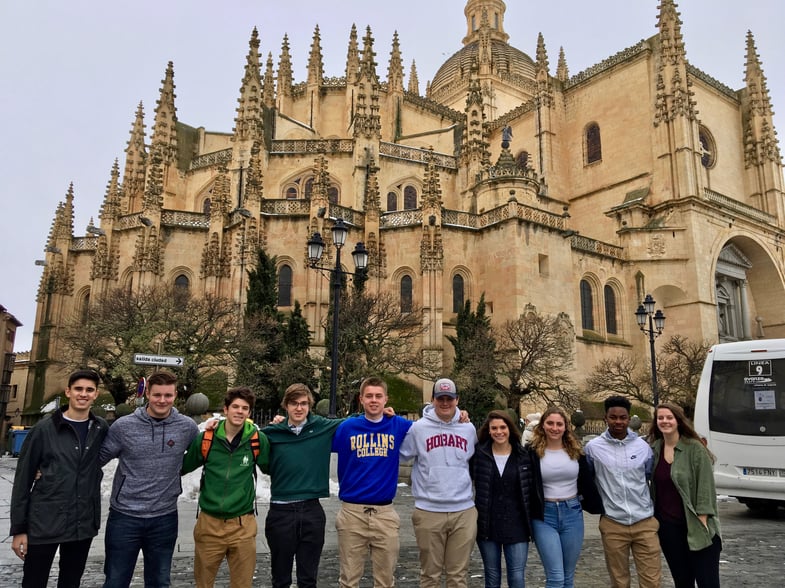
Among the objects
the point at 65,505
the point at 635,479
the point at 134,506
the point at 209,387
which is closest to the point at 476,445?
the point at 635,479

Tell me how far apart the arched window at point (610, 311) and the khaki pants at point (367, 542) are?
3018 centimetres

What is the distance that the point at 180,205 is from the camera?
115ft

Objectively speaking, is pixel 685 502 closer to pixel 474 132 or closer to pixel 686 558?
pixel 686 558

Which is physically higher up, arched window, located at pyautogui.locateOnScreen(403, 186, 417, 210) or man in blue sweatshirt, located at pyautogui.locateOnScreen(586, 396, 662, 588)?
arched window, located at pyautogui.locateOnScreen(403, 186, 417, 210)

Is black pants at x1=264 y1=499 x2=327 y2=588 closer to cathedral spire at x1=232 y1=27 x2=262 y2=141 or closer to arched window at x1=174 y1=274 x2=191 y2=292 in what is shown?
arched window at x1=174 y1=274 x2=191 y2=292

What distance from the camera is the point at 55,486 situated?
4062 millimetres

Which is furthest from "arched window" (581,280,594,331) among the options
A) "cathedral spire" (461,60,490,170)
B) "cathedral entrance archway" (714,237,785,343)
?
"cathedral entrance archway" (714,237,785,343)

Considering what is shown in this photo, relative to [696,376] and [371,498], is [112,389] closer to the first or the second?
[371,498]

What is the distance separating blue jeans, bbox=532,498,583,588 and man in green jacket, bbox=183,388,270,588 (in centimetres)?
217

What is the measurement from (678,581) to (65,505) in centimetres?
452

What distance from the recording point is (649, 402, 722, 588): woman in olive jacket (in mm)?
4645

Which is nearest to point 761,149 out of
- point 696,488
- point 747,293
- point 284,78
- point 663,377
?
point 747,293

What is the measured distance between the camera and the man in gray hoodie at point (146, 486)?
4281 millimetres

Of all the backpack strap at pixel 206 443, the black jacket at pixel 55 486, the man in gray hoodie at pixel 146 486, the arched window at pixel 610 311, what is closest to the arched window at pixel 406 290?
the arched window at pixel 610 311
